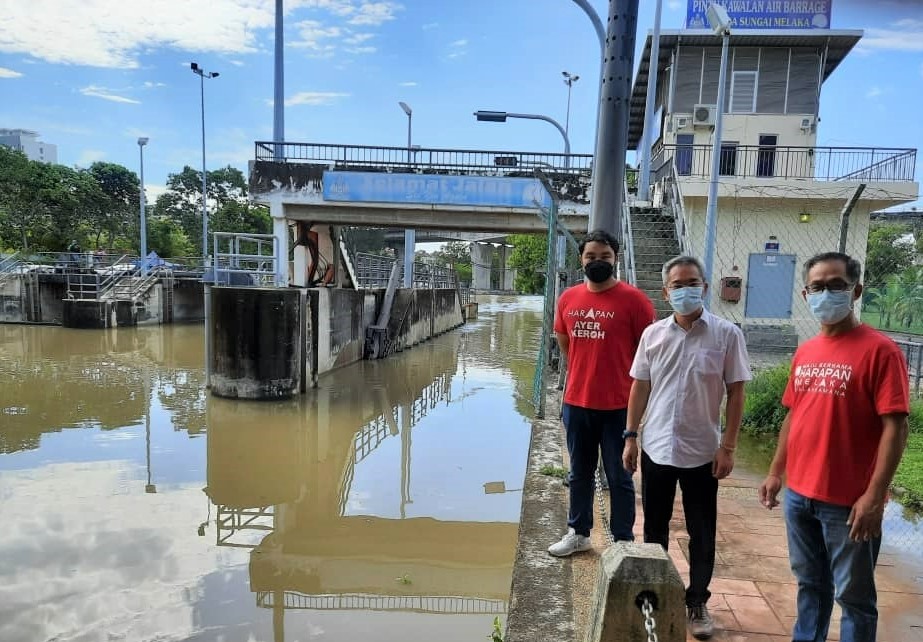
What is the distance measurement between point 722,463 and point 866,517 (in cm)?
66

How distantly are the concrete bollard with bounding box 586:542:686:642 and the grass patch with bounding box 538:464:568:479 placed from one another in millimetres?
2972

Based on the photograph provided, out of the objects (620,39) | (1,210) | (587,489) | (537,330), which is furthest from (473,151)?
(1,210)

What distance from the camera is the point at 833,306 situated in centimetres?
226

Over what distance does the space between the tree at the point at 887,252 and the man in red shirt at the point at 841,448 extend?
121 ft

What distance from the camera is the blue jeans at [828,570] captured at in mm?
2172

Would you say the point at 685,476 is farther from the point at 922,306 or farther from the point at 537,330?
the point at 537,330

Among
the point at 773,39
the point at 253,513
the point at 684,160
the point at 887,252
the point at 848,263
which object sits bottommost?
Answer: the point at 253,513

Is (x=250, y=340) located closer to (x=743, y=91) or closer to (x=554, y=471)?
(x=554, y=471)

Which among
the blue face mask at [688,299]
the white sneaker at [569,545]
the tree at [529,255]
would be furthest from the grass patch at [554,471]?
the tree at [529,255]

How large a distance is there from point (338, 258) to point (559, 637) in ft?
51.0

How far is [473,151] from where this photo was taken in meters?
13.4

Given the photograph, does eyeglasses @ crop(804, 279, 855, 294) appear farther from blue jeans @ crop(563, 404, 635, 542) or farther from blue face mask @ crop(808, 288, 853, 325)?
blue jeans @ crop(563, 404, 635, 542)

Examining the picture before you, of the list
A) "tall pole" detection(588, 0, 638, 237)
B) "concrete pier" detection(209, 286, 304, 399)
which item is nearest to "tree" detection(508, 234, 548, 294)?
"concrete pier" detection(209, 286, 304, 399)

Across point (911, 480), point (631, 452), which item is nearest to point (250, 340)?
point (631, 452)
